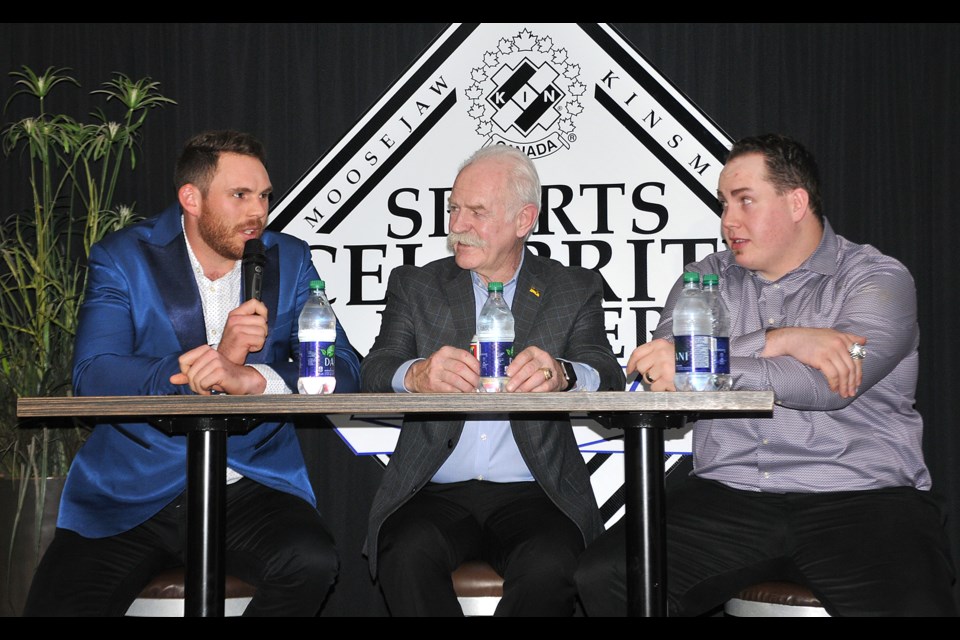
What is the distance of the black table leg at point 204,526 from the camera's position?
7.13 feet

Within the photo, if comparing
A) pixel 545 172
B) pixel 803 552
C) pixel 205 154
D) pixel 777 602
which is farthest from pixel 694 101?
pixel 777 602

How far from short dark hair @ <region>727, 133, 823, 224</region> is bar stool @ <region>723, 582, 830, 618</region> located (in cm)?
103

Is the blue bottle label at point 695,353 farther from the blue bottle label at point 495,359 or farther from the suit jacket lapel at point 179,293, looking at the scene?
the suit jacket lapel at point 179,293

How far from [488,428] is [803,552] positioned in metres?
0.93

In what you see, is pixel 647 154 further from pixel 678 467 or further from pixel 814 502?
pixel 814 502

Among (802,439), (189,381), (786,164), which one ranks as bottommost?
(802,439)

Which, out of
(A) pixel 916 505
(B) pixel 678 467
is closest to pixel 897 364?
(A) pixel 916 505

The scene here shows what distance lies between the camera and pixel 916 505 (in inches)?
95.1

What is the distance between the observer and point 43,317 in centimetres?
356

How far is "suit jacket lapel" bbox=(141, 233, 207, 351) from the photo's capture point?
2.76 metres

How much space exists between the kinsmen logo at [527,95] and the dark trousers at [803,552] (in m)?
1.86

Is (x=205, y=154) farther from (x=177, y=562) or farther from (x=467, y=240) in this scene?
(x=177, y=562)

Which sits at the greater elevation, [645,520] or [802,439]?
[802,439]

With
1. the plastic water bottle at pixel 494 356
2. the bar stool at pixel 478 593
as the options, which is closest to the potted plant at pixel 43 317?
the bar stool at pixel 478 593
